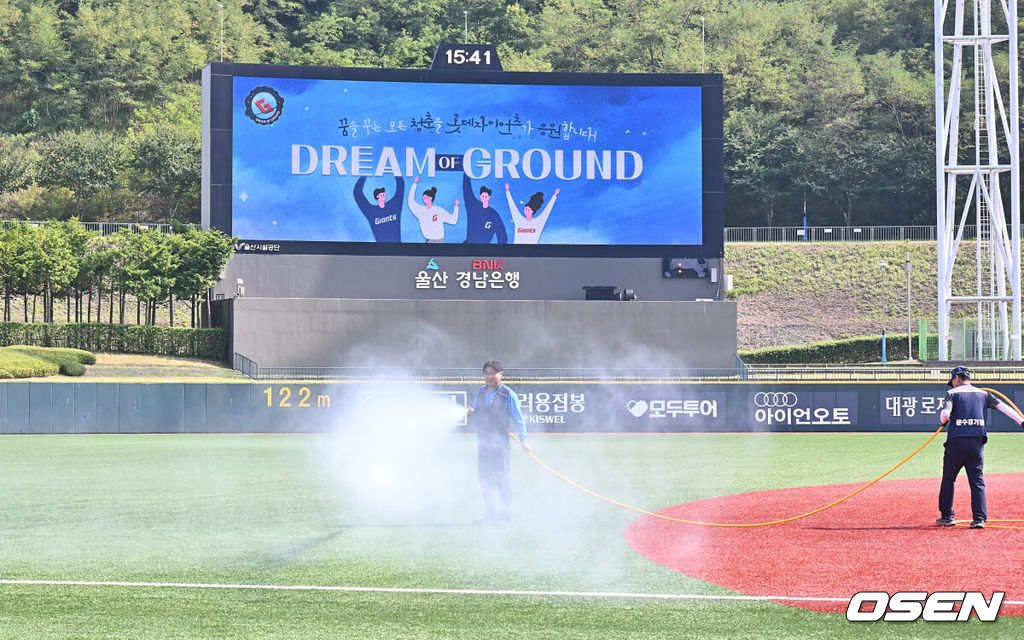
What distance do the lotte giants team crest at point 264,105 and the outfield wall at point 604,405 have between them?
16328 millimetres

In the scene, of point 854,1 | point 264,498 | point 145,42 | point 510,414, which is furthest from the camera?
point 854,1

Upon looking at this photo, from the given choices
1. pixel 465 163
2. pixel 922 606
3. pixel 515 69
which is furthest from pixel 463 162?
pixel 515 69

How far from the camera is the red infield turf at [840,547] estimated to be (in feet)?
37.9

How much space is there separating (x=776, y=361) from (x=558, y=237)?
71.5ft

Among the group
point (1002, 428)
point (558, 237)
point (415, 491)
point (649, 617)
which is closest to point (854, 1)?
point (558, 237)

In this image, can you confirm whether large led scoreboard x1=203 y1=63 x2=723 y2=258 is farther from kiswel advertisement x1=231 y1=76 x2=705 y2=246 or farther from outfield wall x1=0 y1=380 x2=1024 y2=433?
outfield wall x1=0 y1=380 x2=1024 y2=433

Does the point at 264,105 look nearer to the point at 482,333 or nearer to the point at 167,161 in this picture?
the point at 482,333

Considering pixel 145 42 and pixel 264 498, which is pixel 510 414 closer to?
pixel 264 498

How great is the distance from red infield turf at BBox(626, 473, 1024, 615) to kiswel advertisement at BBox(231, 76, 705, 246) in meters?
31.1

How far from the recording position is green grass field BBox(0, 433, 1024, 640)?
9.83m

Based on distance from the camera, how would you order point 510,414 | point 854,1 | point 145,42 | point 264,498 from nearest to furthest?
1. point 510,414
2. point 264,498
3. point 145,42
4. point 854,1

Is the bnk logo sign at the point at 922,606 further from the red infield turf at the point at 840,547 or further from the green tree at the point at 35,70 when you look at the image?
the green tree at the point at 35,70

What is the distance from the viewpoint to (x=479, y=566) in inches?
488

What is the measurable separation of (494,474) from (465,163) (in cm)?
3429
